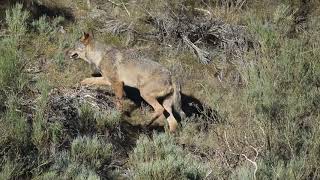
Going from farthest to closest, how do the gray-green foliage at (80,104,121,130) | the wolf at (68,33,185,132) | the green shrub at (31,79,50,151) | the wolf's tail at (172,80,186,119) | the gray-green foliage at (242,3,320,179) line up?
the wolf's tail at (172,80,186,119) → the wolf at (68,33,185,132) → the gray-green foliage at (80,104,121,130) → the gray-green foliage at (242,3,320,179) → the green shrub at (31,79,50,151)

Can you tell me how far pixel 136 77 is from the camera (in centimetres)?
1039

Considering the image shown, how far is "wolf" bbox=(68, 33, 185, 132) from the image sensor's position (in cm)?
1020

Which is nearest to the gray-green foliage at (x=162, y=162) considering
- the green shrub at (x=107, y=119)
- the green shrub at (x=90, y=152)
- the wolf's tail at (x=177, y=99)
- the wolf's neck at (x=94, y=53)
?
the green shrub at (x=90, y=152)

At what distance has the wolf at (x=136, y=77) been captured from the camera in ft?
33.5

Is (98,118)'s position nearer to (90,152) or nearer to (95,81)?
(90,152)

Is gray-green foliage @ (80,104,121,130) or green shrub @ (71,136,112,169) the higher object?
green shrub @ (71,136,112,169)

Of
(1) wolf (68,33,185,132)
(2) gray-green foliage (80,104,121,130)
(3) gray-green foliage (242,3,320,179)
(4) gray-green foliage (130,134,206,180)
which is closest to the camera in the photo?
(4) gray-green foliage (130,134,206,180)

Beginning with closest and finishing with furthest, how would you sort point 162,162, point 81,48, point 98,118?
point 162,162, point 98,118, point 81,48

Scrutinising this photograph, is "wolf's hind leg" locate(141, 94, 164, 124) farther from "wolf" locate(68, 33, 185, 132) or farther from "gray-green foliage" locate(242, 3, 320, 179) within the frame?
"gray-green foliage" locate(242, 3, 320, 179)

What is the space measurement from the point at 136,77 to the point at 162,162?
3758 millimetres

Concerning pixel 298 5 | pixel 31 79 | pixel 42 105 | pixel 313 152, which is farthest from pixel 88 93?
pixel 298 5

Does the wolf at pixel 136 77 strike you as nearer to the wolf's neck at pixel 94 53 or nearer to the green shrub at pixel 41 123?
the wolf's neck at pixel 94 53

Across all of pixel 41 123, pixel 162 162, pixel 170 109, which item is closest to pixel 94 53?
pixel 170 109

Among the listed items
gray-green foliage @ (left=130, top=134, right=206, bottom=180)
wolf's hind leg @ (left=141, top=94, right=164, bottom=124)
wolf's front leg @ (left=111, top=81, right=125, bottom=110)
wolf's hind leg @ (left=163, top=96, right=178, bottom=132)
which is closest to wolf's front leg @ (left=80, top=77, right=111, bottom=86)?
wolf's front leg @ (left=111, top=81, right=125, bottom=110)
